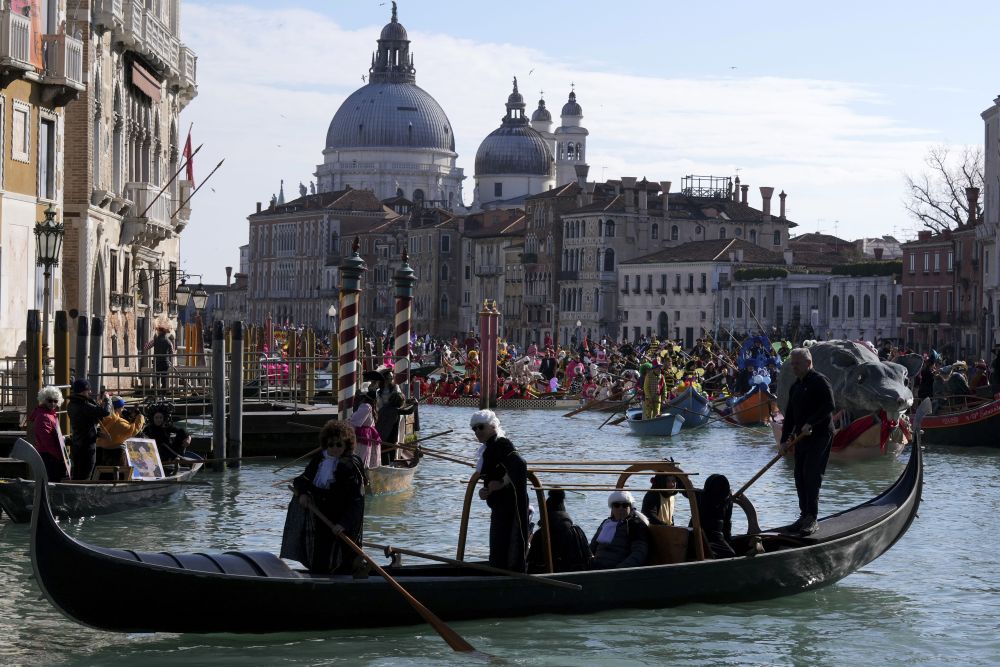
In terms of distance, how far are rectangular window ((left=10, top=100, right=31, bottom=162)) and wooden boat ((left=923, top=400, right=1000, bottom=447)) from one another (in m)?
13.2

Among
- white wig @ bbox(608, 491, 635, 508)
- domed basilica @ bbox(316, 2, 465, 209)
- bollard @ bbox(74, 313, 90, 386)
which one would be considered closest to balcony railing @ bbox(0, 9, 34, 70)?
bollard @ bbox(74, 313, 90, 386)

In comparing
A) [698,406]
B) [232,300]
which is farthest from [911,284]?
[232,300]

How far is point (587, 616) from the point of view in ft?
37.1

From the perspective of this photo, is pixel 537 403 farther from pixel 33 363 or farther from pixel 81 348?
pixel 33 363

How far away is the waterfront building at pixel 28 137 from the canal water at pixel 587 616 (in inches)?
223

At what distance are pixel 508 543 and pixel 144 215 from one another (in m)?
23.3

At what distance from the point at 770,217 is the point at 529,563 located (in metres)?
83.6

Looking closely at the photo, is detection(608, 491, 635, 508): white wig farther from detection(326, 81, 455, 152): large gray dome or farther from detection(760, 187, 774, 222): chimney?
detection(326, 81, 455, 152): large gray dome

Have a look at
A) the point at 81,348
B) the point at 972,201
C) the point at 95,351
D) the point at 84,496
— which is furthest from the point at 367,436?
the point at 972,201

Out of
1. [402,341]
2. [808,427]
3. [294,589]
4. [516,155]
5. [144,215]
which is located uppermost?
[516,155]

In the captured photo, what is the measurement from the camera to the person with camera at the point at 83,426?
1512 centimetres

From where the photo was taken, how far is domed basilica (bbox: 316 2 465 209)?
143 metres

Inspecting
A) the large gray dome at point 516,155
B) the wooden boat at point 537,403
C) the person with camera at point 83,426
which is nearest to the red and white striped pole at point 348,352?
the person with camera at point 83,426

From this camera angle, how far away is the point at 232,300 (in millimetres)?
154375
